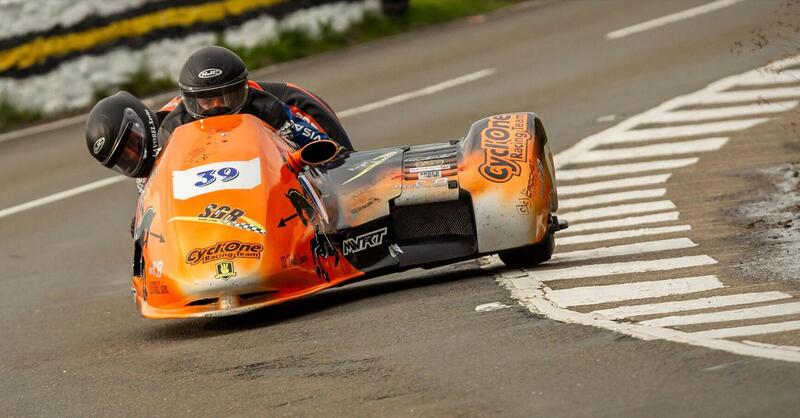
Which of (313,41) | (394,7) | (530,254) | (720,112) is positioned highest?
(530,254)

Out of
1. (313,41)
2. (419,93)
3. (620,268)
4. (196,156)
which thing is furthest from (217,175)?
(313,41)

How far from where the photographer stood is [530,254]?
9984 mm

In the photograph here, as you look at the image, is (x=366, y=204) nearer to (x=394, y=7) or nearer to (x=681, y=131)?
(x=681, y=131)

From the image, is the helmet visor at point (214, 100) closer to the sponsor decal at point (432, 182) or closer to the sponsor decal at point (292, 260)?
the sponsor decal at point (432, 182)

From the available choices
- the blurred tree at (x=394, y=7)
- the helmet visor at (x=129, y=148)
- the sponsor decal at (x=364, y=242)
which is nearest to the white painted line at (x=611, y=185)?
the sponsor decal at (x=364, y=242)

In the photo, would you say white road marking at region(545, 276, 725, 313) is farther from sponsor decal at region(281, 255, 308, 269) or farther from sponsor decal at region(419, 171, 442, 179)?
sponsor decal at region(281, 255, 308, 269)

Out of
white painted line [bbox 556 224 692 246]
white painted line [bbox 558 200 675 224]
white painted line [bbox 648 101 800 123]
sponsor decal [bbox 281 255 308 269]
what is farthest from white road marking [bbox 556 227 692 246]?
white painted line [bbox 648 101 800 123]

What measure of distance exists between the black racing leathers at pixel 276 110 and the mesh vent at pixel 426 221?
3.69 ft

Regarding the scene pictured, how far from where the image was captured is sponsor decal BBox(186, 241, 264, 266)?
347 inches

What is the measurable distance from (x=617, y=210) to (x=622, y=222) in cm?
61

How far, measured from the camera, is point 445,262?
9.81 metres

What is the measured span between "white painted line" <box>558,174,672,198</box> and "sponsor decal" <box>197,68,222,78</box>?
4.62m

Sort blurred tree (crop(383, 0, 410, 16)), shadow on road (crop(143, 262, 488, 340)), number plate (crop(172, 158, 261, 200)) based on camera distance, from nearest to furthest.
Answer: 1. number plate (crop(172, 158, 261, 200))
2. shadow on road (crop(143, 262, 488, 340))
3. blurred tree (crop(383, 0, 410, 16))

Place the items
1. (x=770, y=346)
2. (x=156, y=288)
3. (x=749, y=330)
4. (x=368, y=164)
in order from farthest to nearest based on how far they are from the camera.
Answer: (x=368, y=164)
(x=156, y=288)
(x=749, y=330)
(x=770, y=346)
